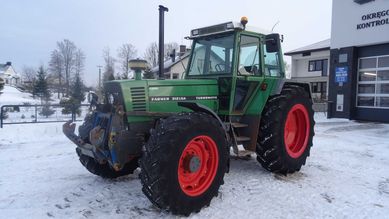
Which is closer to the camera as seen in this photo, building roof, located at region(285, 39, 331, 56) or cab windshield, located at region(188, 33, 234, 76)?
cab windshield, located at region(188, 33, 234, 76)

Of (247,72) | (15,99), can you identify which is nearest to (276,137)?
(247,72)

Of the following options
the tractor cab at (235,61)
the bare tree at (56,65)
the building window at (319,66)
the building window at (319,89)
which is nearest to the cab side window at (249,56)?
the tractor cab at (235,61)

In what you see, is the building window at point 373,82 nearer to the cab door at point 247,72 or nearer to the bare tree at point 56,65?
the cab door at point 247,72

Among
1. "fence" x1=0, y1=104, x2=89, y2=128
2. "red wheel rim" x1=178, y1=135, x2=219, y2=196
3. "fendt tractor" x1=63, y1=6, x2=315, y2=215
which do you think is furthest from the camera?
"fence" x1=0, y1=104, x2=89, y2=128

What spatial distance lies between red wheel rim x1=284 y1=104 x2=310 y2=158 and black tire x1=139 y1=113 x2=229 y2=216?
8.62 ft

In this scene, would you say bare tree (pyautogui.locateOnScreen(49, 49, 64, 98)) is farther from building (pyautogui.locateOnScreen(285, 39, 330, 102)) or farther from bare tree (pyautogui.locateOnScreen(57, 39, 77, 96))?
building (pyautogui.locateOnScreen(285, 39, 330, 102))

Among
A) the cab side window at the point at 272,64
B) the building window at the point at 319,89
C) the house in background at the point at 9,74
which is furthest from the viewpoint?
the house in background at the point at 9,74

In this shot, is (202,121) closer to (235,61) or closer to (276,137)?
(235,61)

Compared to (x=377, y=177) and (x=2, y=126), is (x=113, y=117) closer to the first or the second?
(x=377, y=177)

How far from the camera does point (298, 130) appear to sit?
624 centimetres

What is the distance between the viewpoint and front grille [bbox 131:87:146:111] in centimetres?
429

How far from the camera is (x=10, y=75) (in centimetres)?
8312

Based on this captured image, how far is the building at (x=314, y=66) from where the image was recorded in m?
31.5

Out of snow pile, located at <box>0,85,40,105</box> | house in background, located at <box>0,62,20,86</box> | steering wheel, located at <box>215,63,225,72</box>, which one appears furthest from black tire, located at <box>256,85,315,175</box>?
house in background, located at <box>0,62,20,86</box>
